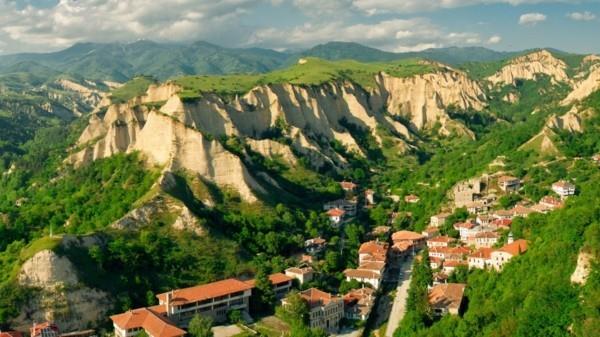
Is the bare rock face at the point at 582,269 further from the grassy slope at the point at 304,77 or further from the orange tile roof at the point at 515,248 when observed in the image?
the grassy slope at the point at 304,77

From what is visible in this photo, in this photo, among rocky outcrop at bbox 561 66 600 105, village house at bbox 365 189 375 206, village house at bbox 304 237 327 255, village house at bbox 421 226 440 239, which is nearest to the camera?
village house at bbox 304 237 327 255

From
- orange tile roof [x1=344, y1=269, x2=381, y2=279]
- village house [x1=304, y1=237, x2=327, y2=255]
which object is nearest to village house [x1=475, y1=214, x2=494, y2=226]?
orange tile roof [x1=344, y1=269, x2=381, y2=279]

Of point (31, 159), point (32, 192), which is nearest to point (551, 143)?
point (32, 192)

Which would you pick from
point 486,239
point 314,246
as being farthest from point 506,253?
point 314,246

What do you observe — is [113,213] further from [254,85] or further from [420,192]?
[254,85]

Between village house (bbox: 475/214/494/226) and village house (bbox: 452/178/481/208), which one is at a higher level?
village house (bbox: 452/178/481/208)

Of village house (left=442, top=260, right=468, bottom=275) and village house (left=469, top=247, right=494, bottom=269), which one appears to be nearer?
village house (left=469, top=247, right=494, bottom=269)

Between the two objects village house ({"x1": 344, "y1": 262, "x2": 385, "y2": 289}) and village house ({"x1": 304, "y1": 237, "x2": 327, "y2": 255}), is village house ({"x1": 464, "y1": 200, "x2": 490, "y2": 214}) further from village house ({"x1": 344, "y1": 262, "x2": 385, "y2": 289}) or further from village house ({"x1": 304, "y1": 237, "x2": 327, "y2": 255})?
village house ({"x1": 304, "y1": 237, "x2": 327, "y2": 255})
